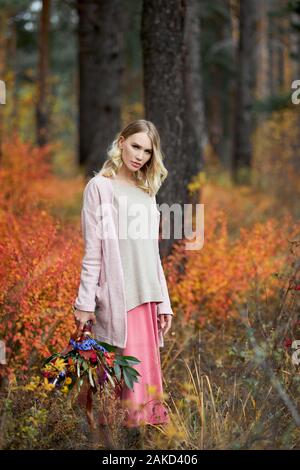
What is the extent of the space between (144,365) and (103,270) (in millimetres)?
532

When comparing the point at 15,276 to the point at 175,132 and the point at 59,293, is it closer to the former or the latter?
the point at 59,293

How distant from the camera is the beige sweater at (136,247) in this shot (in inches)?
146

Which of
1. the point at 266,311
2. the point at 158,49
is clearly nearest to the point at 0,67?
the point at 158,49

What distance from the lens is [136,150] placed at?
12.4 feet

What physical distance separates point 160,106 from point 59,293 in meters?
2.26

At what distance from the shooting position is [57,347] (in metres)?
4.47

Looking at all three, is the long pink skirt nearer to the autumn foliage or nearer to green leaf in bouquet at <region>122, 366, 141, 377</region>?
green leaf in bouquet at <region>122, 366, 141, 377</region>

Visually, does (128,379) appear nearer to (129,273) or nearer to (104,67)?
(129,273)

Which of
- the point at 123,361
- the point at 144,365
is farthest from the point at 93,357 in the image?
the point at 144,365

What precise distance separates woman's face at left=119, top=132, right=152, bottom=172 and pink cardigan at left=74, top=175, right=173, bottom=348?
0.18 metres

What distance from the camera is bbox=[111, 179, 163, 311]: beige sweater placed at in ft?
12.1

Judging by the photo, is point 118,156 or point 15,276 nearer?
point 118,156

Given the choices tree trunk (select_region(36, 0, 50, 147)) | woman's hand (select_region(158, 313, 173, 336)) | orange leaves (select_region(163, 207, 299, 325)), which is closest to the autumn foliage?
orange leaves (select_region(163, 207, 299, 325))
